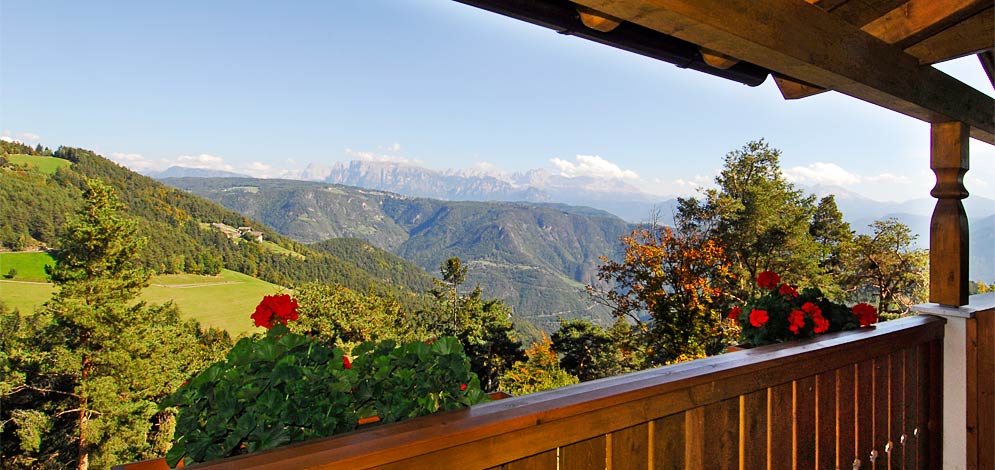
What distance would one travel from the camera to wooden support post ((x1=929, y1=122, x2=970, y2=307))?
2.03m

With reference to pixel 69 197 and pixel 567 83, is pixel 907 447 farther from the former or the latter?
pixel 567 83

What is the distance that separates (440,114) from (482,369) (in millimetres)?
25210

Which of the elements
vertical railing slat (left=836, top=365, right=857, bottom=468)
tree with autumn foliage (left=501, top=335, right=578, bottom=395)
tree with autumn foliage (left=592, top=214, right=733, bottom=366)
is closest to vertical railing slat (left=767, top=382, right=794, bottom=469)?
vertical railing slat (left=836, top=365, right=857, bottom=468)

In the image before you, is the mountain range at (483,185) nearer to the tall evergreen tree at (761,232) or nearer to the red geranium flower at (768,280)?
the tall evergreen tree at (761,232)

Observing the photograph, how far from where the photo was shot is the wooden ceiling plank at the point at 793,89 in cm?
198

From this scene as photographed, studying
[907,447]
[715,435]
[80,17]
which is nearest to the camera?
[715,435]

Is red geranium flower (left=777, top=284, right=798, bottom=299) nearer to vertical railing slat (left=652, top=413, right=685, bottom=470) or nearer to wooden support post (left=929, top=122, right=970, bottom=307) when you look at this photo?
wooden support post (left=929, top=122, right=970, bottom=307)

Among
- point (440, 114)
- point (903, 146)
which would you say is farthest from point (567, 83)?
Answer: point (903, 146)

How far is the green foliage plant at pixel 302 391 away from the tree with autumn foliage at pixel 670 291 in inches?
392

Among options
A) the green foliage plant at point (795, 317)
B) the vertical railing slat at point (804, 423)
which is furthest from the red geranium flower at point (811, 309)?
the vertical railing slat at point (804, 423)

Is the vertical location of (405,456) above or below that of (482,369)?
above

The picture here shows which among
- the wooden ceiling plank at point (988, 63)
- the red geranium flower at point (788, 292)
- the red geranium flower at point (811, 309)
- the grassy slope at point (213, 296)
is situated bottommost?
the grassy slope at point (213, 296)

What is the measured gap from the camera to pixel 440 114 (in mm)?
36062

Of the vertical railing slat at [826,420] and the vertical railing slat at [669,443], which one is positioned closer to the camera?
the vertical railing slat at [669,443]
